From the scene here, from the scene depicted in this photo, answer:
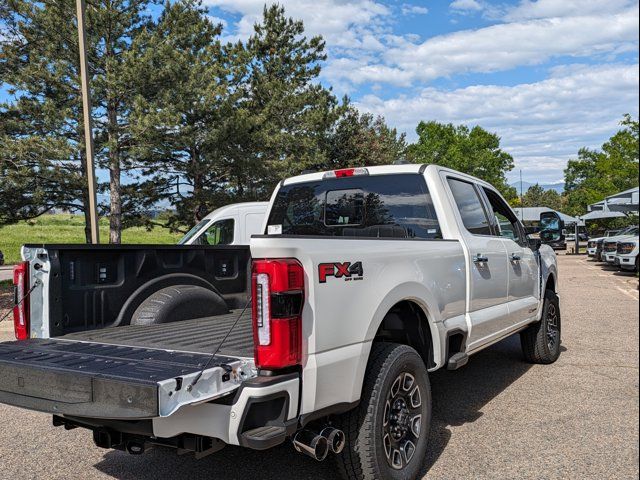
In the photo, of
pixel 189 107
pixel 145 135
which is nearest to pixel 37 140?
pixel 145 135

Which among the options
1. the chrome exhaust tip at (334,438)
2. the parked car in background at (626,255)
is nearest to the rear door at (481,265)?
the chrome exhaust tip at (334,438)

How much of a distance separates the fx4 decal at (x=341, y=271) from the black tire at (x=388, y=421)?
579 mm

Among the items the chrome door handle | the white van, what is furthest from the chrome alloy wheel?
the white van

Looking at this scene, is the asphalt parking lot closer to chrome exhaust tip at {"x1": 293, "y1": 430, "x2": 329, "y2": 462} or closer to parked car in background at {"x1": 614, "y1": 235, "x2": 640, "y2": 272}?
chrome exhaust tip at {"x1": 293, "y1": 430, "x2": 329, "y2": 462}

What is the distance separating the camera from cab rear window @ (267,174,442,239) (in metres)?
4.56

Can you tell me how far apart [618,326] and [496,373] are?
424 cm

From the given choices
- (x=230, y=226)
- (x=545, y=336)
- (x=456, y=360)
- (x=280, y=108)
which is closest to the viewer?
(x=456, y=360)

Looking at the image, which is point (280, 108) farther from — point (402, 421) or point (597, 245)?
point (402, 421)

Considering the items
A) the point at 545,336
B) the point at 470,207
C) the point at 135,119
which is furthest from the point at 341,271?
the point at 135,119

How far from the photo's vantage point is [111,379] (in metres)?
2.60

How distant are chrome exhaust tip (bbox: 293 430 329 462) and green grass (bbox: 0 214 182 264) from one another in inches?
670

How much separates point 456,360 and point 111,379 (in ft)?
7.85

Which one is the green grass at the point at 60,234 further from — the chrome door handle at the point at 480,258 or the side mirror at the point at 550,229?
the chrome door handle at the point at 480,258

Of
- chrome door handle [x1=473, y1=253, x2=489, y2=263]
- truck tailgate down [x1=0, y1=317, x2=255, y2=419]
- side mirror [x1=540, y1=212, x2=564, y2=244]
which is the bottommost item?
truck tailgate down [x1=0, y1=317, x2=255, y2=419]
